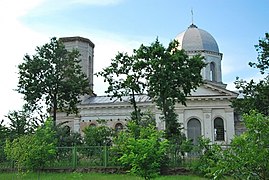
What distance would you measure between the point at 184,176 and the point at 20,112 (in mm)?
16450

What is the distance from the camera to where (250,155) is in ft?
23.5

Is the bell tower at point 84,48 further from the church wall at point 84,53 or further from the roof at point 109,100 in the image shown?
the roof at point 109,100

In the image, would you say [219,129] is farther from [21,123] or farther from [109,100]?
[21,123]

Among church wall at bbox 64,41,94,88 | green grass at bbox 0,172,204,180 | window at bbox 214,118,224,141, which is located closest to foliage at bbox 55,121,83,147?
green grass at bbox 0,172,204,180

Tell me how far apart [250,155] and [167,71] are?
16284mm

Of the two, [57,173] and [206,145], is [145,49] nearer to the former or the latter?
[206,145]

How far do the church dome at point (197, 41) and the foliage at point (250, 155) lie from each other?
30970mm

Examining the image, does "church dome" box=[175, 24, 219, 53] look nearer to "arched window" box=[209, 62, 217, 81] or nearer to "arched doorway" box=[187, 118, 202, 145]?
"arched window" box=[209, 62, 217, 81]

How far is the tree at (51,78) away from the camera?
28.2 metres

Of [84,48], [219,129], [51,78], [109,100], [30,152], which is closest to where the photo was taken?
[30,152]

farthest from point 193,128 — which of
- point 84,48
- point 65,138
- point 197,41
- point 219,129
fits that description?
point 84,48

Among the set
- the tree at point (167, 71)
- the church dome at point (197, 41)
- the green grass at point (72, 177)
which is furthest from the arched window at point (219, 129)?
the green grass at point (72, 177)

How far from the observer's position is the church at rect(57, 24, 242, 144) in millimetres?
34375

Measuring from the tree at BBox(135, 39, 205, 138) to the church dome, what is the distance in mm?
14219
